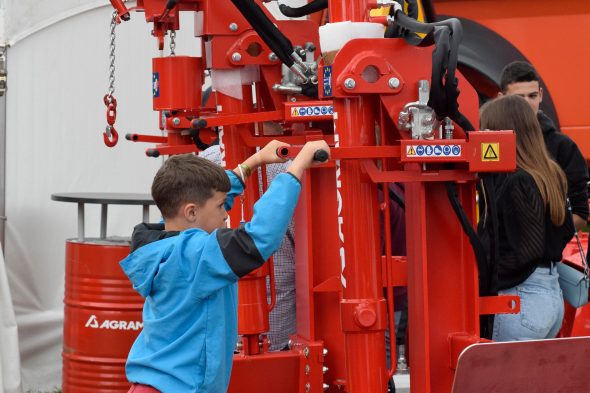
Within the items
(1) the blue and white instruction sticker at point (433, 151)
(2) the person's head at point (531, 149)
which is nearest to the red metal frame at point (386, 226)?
(1) the blue and white instruction sticker at point (433, 151)

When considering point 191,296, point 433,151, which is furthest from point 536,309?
point 191,296

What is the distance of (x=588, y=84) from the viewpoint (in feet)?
26.1

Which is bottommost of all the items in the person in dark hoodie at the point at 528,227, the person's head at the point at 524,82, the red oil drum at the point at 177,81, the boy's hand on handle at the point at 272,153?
the person in dark hoodie at the point at 528,227

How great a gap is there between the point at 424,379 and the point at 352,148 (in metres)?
0.72

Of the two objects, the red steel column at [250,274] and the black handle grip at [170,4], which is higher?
the black handle grip at [170,4]

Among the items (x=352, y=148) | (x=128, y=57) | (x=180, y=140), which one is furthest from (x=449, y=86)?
(x=128, y=57)

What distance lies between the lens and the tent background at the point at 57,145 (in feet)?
20.6

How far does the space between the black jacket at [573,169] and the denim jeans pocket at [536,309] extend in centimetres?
104

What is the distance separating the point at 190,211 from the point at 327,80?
53 cm

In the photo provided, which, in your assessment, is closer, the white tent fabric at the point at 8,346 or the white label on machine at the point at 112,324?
the white label on machine at the point at 112,324

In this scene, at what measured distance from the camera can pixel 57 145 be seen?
634 centimetres

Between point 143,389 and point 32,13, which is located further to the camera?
point 32,13

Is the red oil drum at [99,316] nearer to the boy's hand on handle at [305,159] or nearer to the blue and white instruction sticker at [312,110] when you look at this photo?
the blue and white instruction sticker at [312,110]

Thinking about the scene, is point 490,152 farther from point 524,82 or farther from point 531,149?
point 524,82
